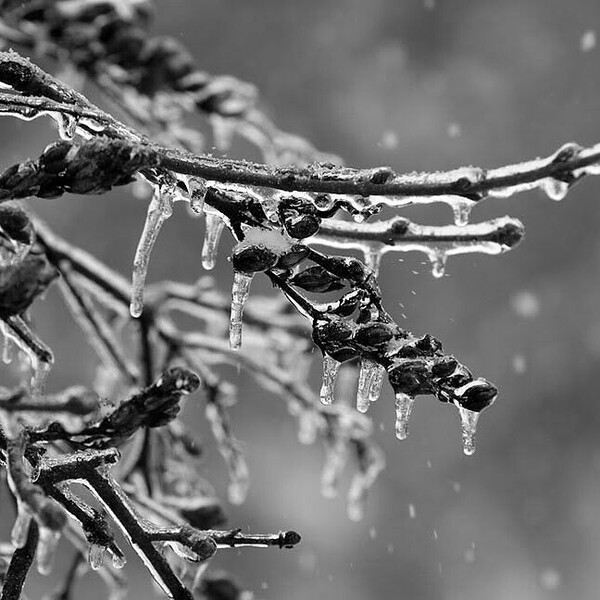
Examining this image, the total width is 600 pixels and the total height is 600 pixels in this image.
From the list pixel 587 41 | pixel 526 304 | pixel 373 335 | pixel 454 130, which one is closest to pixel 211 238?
pixel 373 335

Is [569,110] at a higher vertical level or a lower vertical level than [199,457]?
higher

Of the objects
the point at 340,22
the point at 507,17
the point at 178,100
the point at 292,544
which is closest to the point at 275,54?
the point at 340,22

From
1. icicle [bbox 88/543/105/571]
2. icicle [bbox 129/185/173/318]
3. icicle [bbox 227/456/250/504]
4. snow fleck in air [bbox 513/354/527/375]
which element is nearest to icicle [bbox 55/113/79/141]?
icicle [bbox 129/185/173/318]

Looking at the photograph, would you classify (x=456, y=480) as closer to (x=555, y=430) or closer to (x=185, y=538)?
(x=555, y=430)

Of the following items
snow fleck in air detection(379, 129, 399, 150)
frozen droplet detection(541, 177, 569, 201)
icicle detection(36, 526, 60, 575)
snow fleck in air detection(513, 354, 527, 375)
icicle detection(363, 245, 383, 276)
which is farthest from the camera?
snow fleck in air detection(513, 354, 527, 375)

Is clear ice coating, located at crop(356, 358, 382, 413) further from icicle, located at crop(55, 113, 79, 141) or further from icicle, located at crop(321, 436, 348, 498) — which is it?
icicle, located at crop(321, 436, 348, 498)

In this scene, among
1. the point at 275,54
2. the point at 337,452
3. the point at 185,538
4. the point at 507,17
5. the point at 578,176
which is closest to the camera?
the point at 578,176

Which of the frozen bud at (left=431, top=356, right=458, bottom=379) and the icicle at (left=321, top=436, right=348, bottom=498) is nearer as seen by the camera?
the frozen bud at (left=431, top=356, right=458, bottom=379)
